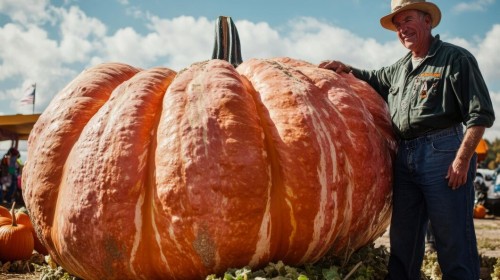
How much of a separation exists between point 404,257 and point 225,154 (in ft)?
5.91

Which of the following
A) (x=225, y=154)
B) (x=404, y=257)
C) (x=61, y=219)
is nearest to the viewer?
(x=225, y=154)

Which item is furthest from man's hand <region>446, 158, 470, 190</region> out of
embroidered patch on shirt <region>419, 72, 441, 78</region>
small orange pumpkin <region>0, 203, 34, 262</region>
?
small orange pumpkin <region>0, 203, 34, 262</region>

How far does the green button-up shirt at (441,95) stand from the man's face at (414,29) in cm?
9

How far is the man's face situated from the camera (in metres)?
3.58

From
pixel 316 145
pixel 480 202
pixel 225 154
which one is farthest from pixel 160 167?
pixel 480 202

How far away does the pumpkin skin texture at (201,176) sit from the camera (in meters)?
2.62

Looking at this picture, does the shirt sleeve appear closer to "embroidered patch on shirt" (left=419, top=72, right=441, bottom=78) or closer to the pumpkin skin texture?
"embroidered patch on shirt" (left=419, top=72, right=441, bottom=78)

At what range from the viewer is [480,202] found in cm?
1972

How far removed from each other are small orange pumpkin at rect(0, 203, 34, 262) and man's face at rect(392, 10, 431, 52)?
4.51 m

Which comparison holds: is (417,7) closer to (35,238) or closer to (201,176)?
(201,176)

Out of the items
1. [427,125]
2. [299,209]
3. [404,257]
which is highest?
[427,125]

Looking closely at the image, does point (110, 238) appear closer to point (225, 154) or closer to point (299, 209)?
point (225, 154)

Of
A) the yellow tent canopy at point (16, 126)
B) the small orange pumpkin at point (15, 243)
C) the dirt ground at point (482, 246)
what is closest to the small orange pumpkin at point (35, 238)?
the small orange pumpkin at point (15, 243)

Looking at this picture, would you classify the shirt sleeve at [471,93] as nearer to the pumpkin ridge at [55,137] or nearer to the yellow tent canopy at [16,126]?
the pumpkin ridge at [55,137]
